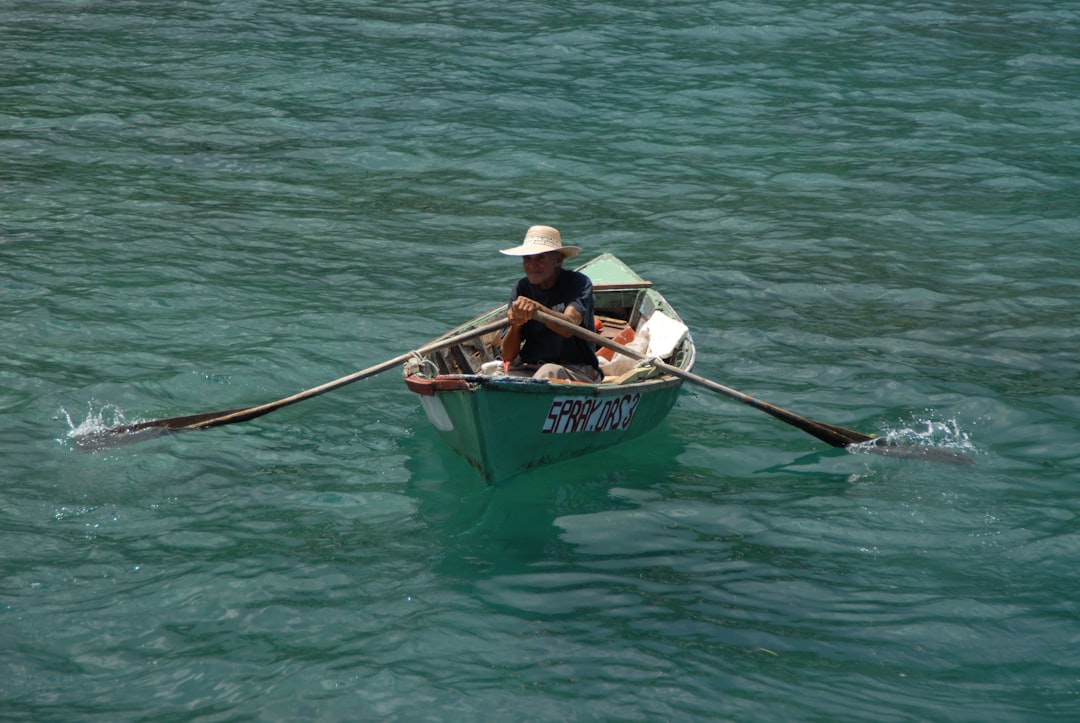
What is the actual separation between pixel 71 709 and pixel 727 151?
13.1 metres

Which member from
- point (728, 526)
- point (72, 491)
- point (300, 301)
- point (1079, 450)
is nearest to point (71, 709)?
point (72, 491)

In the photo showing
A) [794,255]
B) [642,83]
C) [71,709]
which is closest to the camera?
[71,709]

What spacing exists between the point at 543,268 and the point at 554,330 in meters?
0.50

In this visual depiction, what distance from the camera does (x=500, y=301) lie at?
12.7 m

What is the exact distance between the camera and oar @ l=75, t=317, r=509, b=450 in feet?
30.3

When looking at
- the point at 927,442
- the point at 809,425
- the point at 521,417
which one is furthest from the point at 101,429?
the point at 927,442

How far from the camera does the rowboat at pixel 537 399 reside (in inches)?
321

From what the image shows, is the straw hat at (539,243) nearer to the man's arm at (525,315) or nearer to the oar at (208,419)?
the man's arm at (525,315)

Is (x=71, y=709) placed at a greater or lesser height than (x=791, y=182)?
lesser

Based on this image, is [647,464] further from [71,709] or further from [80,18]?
[80,18]

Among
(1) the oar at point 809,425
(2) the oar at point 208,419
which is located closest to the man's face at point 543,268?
(2) the oar at point 208,419

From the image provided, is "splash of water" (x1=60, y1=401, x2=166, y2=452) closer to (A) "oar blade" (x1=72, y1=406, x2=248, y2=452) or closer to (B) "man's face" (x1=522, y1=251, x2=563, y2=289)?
(A) "oar blade" (x1=72, y1=406, x2=248, y2=452)

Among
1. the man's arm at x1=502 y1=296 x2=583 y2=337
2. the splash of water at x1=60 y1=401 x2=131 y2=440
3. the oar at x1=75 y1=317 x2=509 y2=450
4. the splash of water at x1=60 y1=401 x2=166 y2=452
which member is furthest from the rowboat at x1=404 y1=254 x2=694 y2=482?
the splash of water at x1=60 y1=401 x2=131 y2=440

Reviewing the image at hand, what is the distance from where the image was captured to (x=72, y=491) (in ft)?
28.7
